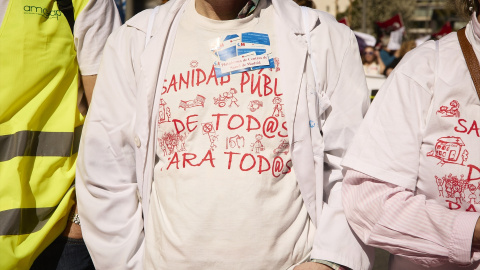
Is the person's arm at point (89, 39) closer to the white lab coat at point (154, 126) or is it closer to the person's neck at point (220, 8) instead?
the white lab coat at point (154, 126)

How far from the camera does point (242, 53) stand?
7.70 feet

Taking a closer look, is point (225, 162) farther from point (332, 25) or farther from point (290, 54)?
point (332, 25)

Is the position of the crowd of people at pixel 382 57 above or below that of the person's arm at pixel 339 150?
below

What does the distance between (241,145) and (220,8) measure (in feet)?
1.73

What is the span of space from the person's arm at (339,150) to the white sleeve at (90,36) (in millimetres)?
935

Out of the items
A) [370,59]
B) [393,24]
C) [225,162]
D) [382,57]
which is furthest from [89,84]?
[393,24]

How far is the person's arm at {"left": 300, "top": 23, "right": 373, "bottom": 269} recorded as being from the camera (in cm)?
229

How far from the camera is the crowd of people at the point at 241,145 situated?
220 cm

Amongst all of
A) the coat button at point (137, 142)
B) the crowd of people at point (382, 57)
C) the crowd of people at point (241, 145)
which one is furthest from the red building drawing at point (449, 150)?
the crowd of people at point (382, 57)

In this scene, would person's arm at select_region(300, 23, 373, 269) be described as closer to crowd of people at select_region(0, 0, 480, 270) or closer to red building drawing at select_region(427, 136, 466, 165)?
crowd of people at select_region(0, 0, 480, 270)

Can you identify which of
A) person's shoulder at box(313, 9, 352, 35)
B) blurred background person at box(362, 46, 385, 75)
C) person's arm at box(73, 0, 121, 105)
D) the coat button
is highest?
person's shoulder at box(313, 9, 352, 35)

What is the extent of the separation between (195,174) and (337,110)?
567 mm

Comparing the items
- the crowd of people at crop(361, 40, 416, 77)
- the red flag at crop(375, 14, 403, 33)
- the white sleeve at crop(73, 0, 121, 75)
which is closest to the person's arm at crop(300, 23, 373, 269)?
the white sleeve at crop(73, 0, 121, 75)

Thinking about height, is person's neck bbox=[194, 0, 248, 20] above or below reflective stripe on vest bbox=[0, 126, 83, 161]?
above
